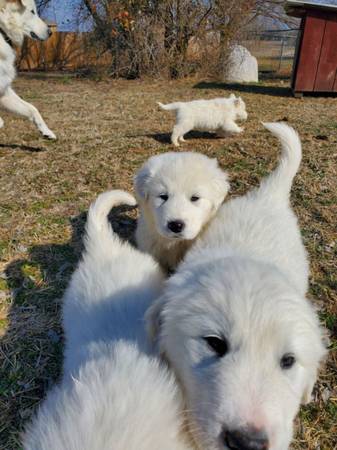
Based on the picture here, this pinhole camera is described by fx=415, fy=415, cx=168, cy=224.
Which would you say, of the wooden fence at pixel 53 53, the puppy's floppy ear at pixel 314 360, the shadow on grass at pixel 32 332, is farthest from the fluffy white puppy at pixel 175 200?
the wooden fence at pixel 53 53

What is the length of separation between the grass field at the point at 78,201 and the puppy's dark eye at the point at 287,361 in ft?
2.24

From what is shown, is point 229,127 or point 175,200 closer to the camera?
point 175,200

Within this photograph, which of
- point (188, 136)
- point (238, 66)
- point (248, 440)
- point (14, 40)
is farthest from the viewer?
point (238, 66)

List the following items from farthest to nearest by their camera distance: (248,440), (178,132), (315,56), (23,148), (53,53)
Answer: (53,53) < (315,56) < (178,132) < (23,148) < (248,440)

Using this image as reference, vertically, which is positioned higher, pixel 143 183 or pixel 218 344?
pixel 218 344

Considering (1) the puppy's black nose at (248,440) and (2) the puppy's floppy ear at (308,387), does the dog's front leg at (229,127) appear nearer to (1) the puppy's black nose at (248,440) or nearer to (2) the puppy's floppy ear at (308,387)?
(2) the puppy's floppy ear at (308,387)

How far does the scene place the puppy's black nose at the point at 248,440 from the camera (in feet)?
3.76

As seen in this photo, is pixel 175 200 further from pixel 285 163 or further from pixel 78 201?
pixel 78 201

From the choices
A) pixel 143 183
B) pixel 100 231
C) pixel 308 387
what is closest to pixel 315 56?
pixel 143 183

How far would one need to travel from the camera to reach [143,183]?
2.90 meters

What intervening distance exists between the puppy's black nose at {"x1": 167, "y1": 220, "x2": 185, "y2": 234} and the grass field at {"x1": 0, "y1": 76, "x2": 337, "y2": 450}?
817 mm

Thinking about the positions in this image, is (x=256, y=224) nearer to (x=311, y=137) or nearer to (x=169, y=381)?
(x=169, y=381)

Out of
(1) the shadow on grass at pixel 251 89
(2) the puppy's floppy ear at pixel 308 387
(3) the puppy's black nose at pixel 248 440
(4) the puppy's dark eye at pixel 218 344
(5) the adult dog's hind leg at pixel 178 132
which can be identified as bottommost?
(1) the shadow on grass at pixel 251 89

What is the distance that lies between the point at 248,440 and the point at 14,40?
6444mm
